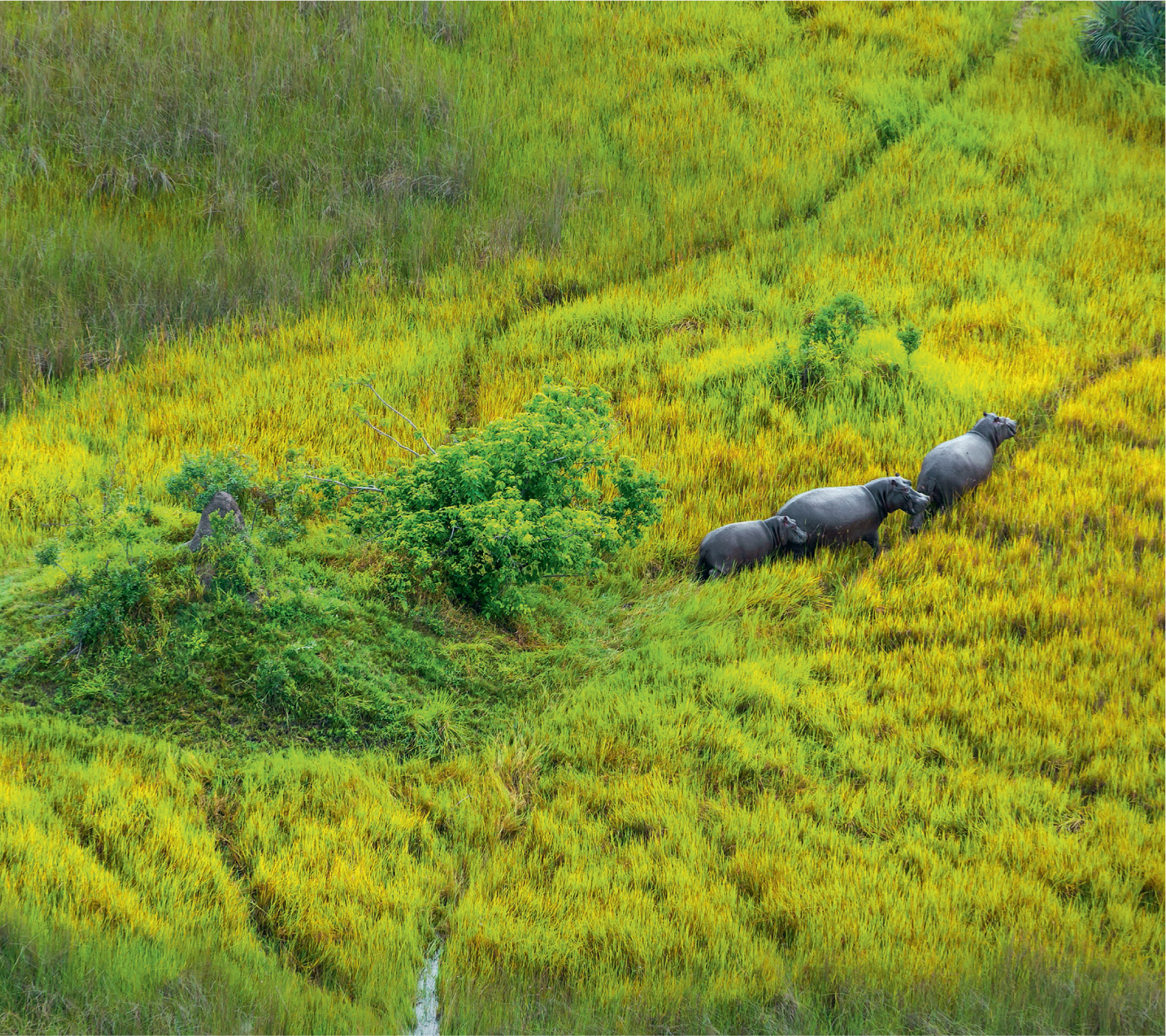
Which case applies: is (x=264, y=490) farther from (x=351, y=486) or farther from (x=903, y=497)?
(x=903, y=497)

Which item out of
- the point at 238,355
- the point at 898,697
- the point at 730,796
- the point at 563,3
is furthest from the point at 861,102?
the point at 730,796

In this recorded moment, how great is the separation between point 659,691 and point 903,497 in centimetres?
228

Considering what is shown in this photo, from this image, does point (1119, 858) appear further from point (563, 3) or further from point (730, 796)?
point (563, 3)

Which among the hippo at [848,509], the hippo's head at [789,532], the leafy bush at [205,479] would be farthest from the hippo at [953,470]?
the leafy bush at [205,479]

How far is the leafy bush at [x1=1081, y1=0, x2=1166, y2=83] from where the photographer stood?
12.8 metres

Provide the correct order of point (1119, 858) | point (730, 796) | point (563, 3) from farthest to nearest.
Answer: point (563, 3) < point (730, 796) < point (1119, 858)

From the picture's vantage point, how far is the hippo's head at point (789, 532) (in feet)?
20.1

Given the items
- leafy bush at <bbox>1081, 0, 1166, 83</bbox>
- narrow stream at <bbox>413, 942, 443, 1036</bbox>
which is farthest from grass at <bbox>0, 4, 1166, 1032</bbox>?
leafy bush at <bbox>1081, 0, 1166, 83</bbox>

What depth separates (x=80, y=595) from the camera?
510 centimetres

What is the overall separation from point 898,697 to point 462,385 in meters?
5.06

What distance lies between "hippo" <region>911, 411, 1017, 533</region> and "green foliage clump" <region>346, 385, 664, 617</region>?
1991 mm

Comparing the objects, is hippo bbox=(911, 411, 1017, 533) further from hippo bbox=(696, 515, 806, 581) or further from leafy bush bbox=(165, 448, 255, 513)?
leafy bush bbox=(165, 448, 255, 513)

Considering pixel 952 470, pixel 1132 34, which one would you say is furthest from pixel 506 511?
pixel 1132 34

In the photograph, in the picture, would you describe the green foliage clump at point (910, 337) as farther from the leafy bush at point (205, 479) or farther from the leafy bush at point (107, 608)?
the leafy bush at point (107, 608)
